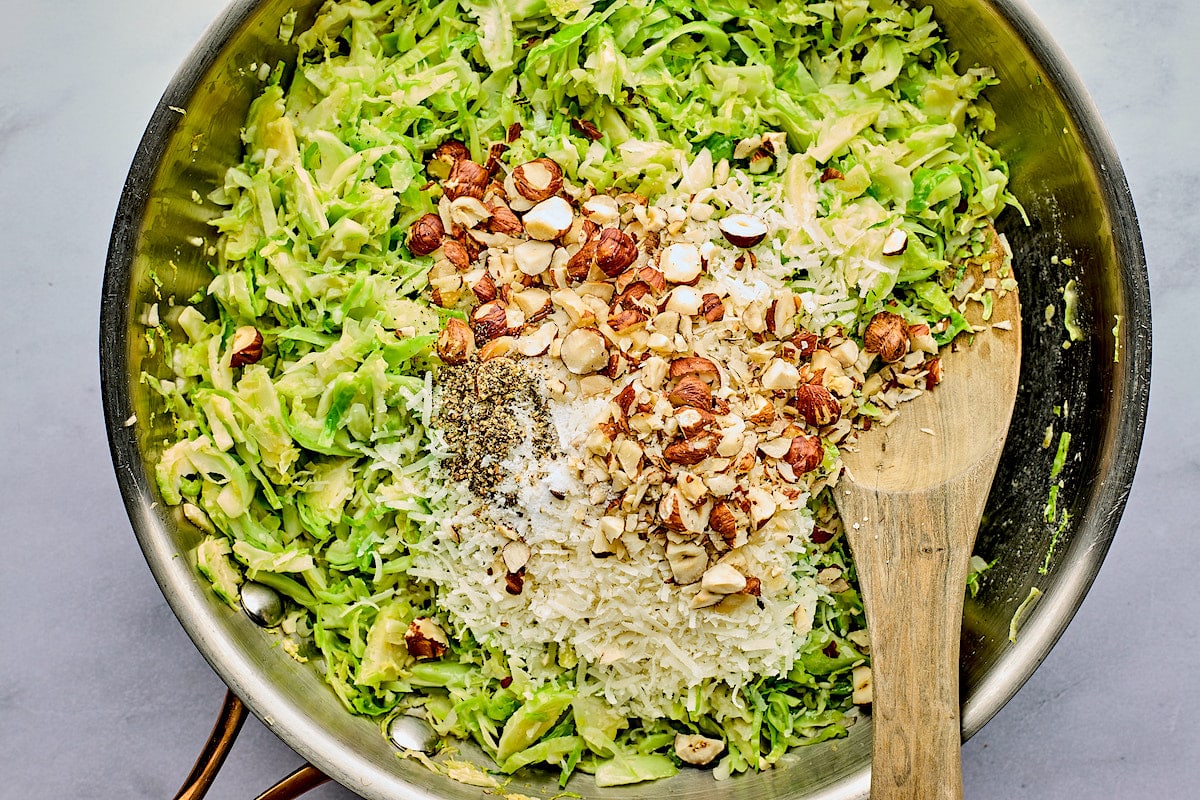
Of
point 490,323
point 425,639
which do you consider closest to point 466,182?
point 490,323

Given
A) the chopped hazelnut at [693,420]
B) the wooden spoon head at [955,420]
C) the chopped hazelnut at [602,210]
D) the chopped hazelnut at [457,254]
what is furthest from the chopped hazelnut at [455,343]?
the wooden spoon head at [955,420]

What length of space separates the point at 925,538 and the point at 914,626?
19 cm

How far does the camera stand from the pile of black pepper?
1.97 meters

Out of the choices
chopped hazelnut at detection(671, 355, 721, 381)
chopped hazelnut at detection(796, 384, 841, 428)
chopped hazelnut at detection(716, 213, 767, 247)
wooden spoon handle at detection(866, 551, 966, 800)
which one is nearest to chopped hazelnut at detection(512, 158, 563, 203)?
chopped hazelnut at detection(716, 213, 767, 247)

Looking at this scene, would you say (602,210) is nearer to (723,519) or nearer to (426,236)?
(426,236)

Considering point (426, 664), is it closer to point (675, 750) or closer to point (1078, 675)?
point (675, 750)

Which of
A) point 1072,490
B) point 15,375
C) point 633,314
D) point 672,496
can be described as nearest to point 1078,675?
point 1072,490

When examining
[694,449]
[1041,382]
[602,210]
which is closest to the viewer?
[694,449]

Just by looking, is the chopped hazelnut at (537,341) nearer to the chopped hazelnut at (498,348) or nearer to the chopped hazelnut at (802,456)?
the chopped hazelnut at (498,348)

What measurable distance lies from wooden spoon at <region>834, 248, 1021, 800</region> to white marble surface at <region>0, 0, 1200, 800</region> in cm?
69

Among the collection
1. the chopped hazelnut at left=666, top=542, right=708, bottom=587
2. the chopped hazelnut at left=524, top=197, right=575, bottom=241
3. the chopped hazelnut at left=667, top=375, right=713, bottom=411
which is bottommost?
the chopped hazelnut at left=666, top=542, right=708, bottom=587

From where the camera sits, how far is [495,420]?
197 cm

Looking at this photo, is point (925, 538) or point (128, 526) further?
point (128, 526)

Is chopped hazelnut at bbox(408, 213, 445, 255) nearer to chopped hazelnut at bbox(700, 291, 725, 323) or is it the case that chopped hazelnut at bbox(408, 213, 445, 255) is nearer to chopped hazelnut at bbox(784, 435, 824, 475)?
chopped hazelnut at bbox(700, 291, 725, 323)
